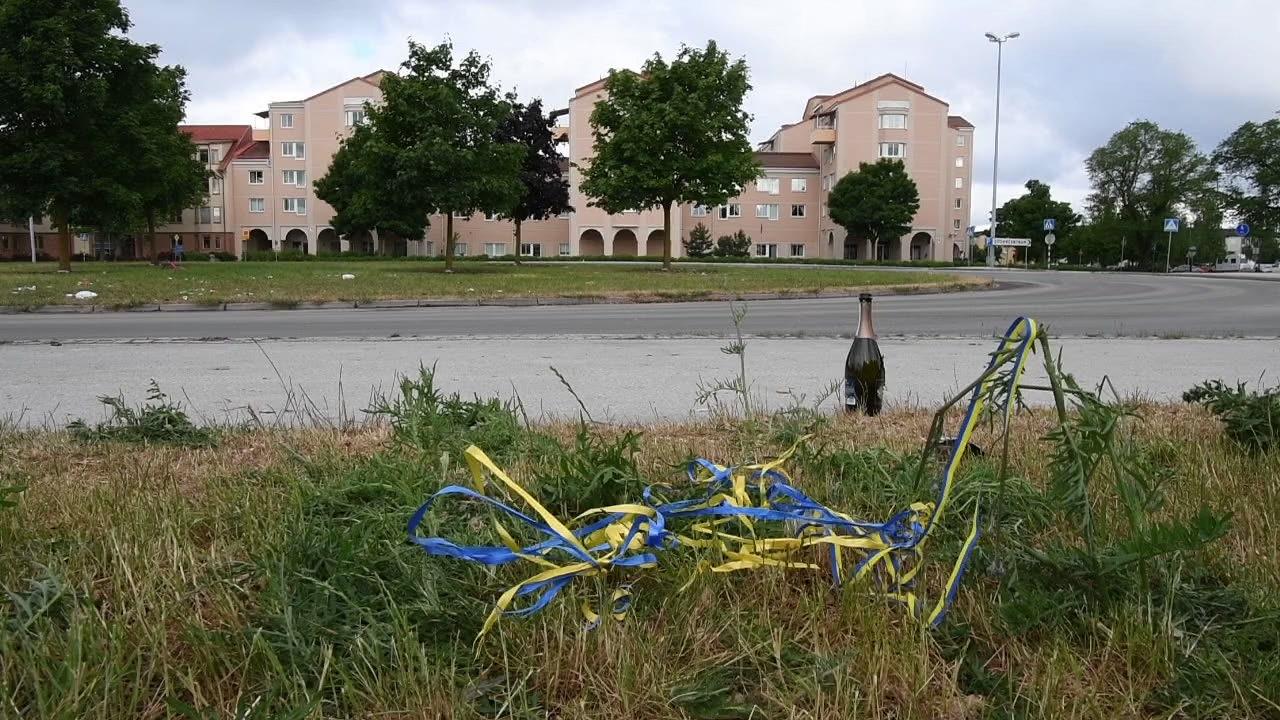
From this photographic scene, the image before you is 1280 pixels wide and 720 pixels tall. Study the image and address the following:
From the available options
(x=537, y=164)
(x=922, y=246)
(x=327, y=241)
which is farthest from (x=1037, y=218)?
(x=327, y=241)

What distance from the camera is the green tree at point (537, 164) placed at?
50531 millimetres

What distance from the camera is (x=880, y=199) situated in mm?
68375

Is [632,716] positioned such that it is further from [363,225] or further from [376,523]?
[363,225]

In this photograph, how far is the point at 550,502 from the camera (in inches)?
105

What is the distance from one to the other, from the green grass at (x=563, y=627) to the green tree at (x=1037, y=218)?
10147cm

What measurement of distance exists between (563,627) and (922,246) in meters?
80.9

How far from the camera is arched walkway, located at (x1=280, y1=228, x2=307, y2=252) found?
263 ft

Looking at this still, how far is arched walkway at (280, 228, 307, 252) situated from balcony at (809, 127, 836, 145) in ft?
154

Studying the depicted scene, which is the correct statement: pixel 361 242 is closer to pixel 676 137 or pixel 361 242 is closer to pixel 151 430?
pixel 676 137

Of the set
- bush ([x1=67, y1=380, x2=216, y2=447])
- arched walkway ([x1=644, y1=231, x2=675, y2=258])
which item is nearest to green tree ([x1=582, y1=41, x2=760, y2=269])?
bush ([x1=67, y1=380, x2=216, y2=447])

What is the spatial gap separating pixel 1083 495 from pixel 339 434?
10.5ft

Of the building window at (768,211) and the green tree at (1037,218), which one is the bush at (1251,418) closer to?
the building window at (768,211)

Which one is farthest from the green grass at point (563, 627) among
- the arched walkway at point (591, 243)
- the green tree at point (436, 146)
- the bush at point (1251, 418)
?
the arched walkway at point (591, 243)

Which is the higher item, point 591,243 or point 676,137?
point 676,137
